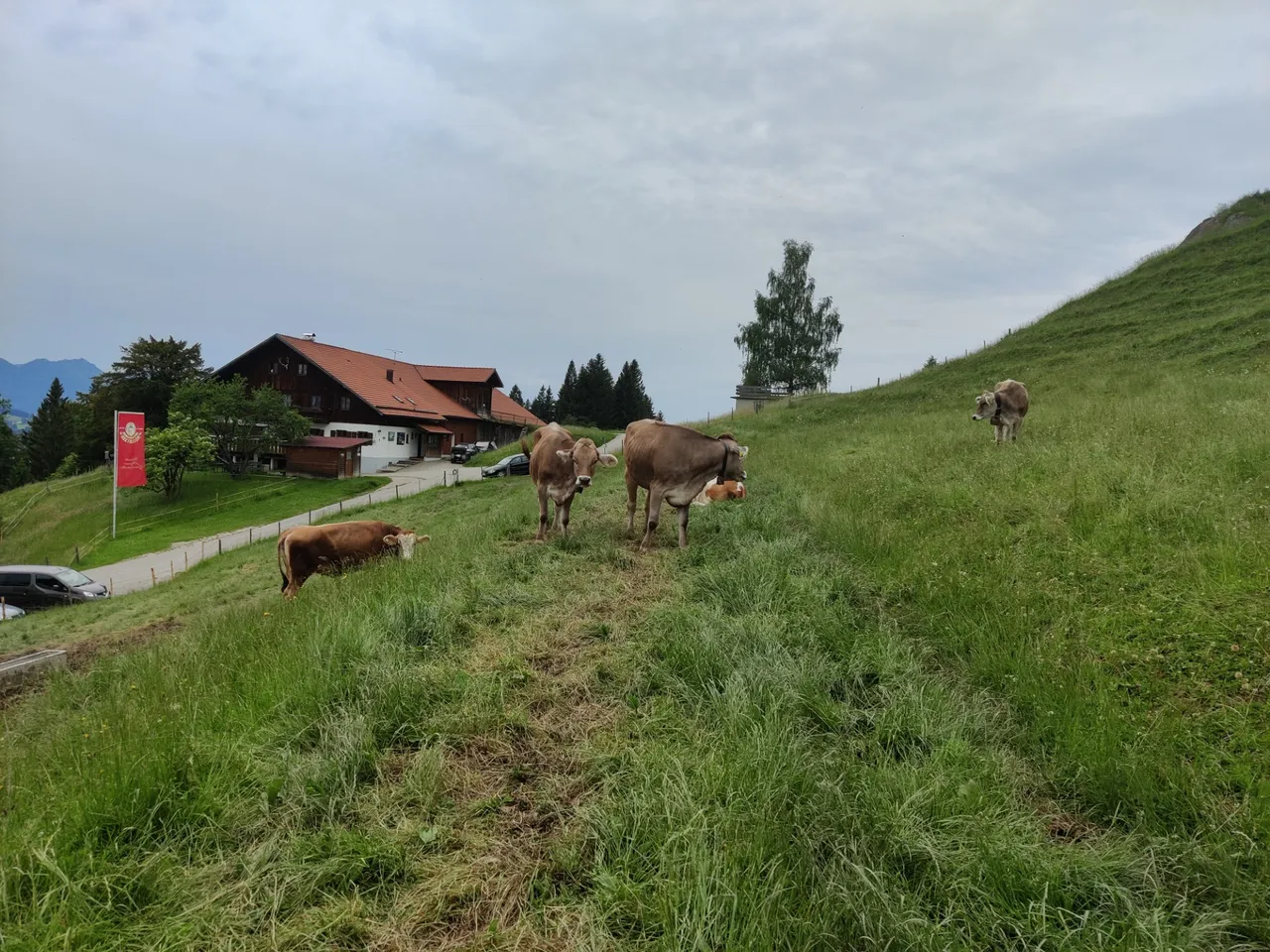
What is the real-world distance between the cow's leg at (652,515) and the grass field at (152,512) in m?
28.6

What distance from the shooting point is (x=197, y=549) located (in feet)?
85.1

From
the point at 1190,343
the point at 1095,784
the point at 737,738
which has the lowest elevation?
the point at 1095,784

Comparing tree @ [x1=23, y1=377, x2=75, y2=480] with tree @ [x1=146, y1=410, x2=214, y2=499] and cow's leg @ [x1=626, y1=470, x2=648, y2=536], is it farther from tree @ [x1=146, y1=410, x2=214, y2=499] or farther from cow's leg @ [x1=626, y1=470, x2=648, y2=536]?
cow's leg @ [x1=626, y1=470, x2=648, y2=536]

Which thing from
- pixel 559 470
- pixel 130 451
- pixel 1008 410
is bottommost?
pixel 559 470

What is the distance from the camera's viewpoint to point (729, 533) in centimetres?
888

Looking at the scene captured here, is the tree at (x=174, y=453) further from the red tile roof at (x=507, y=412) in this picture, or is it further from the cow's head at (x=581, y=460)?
the cow's head at (x=581, y=460)

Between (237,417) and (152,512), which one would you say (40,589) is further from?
(237,417)

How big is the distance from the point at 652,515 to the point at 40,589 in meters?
21.8

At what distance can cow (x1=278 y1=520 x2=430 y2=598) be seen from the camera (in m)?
8.91

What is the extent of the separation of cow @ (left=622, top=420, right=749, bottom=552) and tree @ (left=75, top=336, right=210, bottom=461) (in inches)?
2054

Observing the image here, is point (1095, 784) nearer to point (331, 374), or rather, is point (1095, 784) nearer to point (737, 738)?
point (737, 738)

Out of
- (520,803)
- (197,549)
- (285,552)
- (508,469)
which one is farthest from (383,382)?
(520,803)

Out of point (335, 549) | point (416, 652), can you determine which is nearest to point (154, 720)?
point (416, 652)

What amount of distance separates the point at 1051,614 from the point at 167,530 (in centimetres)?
3792
